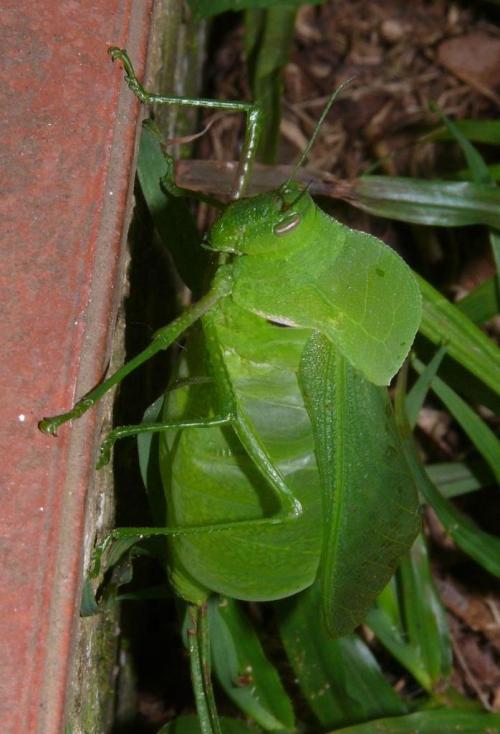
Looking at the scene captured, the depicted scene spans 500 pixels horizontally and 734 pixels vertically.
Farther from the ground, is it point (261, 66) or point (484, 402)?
point (261, 66)

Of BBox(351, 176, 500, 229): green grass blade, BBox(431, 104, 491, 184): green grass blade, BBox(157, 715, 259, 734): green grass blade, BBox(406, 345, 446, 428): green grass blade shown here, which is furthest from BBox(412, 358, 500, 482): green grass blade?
BBox(157, 715, 259, 734): green grass blade

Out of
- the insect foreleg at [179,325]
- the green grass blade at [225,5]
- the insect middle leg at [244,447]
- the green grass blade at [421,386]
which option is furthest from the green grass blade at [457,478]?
the green grass blade at [225,5]

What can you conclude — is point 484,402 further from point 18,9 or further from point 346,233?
point 18,9

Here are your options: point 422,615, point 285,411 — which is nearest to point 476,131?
point 285,411

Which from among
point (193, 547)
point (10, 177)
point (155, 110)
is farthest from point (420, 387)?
point (10, 177)

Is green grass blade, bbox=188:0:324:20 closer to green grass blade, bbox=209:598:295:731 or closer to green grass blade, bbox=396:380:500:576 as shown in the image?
green grass blade, bbox=396:380:500:576

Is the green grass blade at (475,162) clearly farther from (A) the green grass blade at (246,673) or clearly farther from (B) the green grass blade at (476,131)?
(A) the green grass blade at (246,673)

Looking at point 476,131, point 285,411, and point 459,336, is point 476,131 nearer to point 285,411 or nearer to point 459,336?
point 459,336
